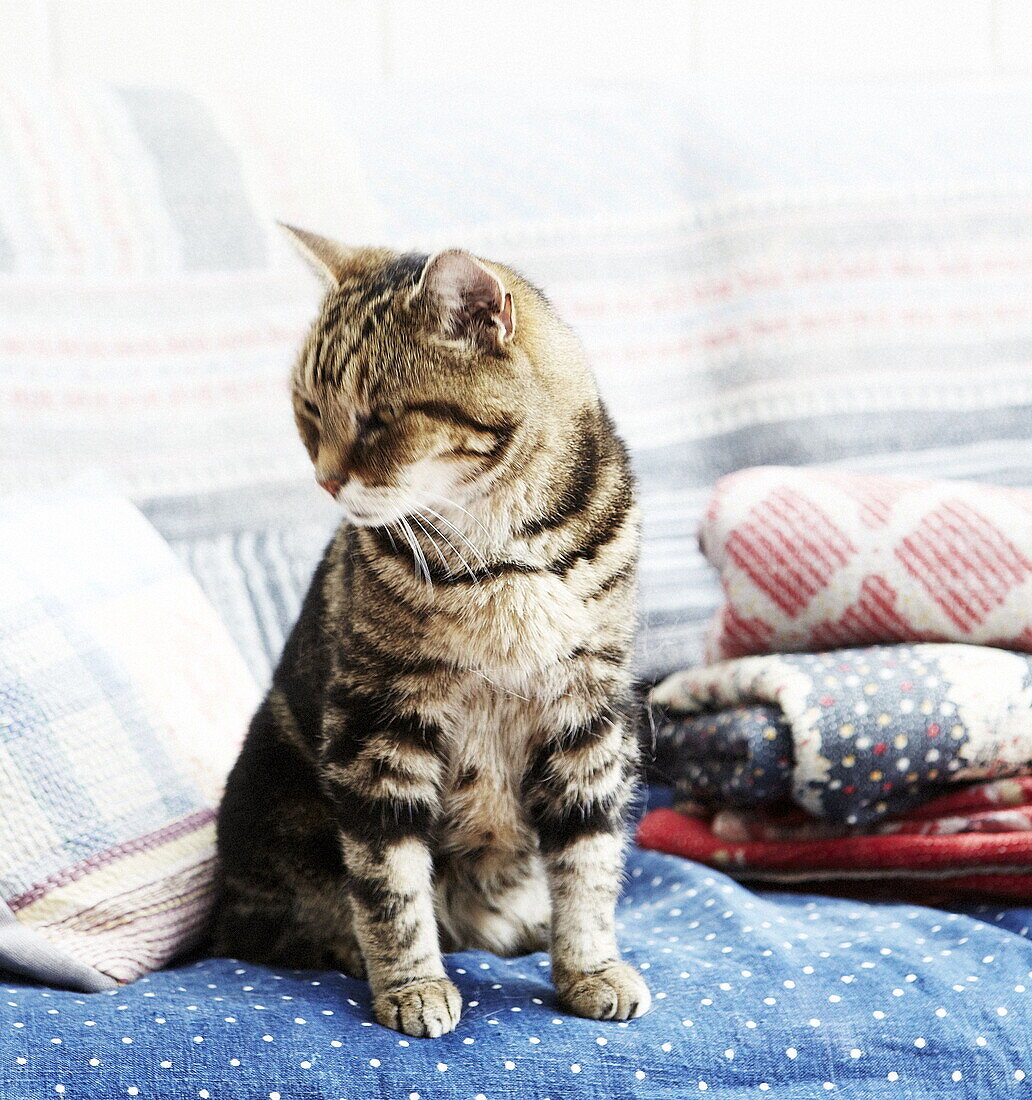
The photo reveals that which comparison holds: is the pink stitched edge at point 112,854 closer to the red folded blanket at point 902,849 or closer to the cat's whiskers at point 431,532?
the cat's whiskers at point 431,532

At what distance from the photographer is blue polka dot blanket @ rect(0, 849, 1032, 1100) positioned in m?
0.77

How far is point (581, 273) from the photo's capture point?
152 centimetres

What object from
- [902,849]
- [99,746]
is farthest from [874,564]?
[99,746]

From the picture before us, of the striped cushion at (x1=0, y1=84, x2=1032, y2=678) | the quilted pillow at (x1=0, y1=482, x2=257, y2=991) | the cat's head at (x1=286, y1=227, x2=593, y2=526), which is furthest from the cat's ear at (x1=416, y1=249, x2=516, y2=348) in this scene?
the striped cushion at (x1=0, y1=84, x2=1032, y2=678)

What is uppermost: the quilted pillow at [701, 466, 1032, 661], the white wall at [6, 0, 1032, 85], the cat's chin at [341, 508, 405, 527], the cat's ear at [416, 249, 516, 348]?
the white wall at [6, 0, 1032, 85]

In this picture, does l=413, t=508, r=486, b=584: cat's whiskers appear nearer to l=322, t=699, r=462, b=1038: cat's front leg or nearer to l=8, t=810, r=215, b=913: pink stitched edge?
l=322, t=699, r=462, b=1038: cat's front leg

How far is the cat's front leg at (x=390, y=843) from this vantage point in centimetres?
88

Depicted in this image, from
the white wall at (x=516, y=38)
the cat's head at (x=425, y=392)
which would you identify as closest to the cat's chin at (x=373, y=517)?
the cat's head at (x=425, y=392)

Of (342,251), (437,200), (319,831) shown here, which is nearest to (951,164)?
(437,200)

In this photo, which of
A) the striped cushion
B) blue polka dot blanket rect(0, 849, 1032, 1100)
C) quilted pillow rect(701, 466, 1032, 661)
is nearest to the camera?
blue polka dot blanket rect(0, 849, 1032, 1100)

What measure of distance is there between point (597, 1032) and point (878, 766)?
413 mm

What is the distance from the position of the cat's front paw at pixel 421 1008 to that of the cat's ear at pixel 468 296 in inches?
19.9

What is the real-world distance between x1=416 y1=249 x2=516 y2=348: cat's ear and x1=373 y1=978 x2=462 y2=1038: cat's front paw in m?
0.50

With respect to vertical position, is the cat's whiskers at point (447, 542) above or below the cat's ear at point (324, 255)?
below
